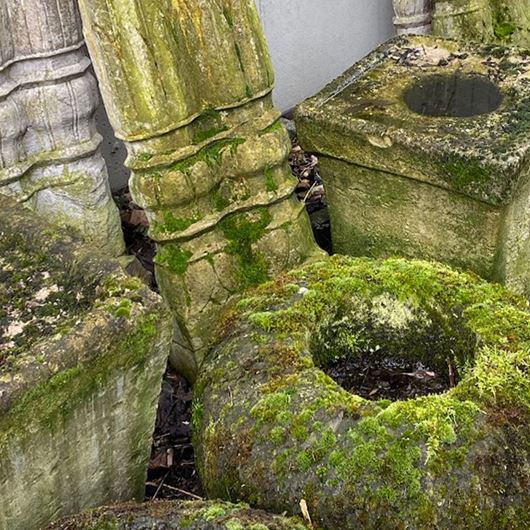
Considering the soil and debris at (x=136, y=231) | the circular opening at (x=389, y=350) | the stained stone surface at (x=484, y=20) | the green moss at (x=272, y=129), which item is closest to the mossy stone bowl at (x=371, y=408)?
the circular opening at (x=389, y=350)

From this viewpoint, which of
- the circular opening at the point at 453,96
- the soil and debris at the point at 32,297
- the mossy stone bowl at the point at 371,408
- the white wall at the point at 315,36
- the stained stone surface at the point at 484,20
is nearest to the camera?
the mossy stone bowl at the point at 371,408

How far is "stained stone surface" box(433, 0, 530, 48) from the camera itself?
12.2 ft

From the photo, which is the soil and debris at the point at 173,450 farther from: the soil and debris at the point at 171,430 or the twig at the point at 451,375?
the twig at the point at 451,375

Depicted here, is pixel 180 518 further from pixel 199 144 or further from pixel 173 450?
pixel 199 144

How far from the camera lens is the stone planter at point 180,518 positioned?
1657mm

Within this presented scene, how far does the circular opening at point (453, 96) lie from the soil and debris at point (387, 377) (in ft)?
2.78

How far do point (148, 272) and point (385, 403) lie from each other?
1343mm

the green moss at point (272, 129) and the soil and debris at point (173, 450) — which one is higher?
the green moss at point (272, 129)

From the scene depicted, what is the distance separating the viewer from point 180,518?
1687 mm

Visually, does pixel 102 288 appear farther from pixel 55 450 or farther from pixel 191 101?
pixel 191 101

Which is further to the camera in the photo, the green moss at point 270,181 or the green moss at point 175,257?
the green moss at point 270,181

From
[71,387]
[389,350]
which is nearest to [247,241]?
[389,350]

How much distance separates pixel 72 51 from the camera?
2.63 metres

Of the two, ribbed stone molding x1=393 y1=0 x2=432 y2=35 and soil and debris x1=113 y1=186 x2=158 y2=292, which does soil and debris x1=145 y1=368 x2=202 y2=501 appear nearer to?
soil and debris x1=113 y1=186 x2=158 y2=292
